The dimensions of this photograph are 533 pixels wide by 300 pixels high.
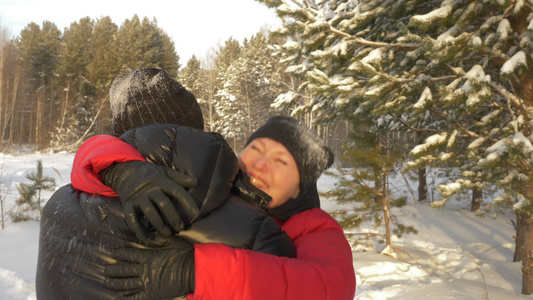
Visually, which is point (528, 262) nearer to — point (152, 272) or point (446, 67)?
point (446, 67)

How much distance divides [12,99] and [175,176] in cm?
2894

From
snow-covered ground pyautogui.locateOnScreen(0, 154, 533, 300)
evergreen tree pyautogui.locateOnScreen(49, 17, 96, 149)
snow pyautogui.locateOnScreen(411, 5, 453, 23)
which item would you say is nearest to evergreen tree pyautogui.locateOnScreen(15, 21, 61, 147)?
evergreen tree pyautogui.locateOnScreen(49, 17, 96, 149)

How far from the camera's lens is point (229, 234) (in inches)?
44.3

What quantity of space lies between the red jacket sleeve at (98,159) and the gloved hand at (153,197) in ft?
0.12

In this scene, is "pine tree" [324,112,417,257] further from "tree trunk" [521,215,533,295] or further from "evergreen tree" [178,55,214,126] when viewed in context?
"evergreen tree" [178,55,214,126]

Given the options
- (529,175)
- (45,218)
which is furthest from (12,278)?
(529,175)

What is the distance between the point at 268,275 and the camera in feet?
3.57

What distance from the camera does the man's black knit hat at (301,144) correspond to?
1.97 metres

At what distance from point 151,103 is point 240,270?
2.62 ft

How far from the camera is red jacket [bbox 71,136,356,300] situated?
1.03m

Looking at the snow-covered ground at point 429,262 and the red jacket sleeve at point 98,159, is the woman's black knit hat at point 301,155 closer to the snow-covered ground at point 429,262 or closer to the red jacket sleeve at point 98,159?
the red jacket sleeve at point 98,159

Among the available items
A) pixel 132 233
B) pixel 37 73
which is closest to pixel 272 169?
pixel 132 233

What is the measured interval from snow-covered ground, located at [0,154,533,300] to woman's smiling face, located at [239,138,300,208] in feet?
12.3

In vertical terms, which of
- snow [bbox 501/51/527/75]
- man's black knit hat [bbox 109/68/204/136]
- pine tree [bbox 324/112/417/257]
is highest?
snow [bbox 501/51/527/75]
